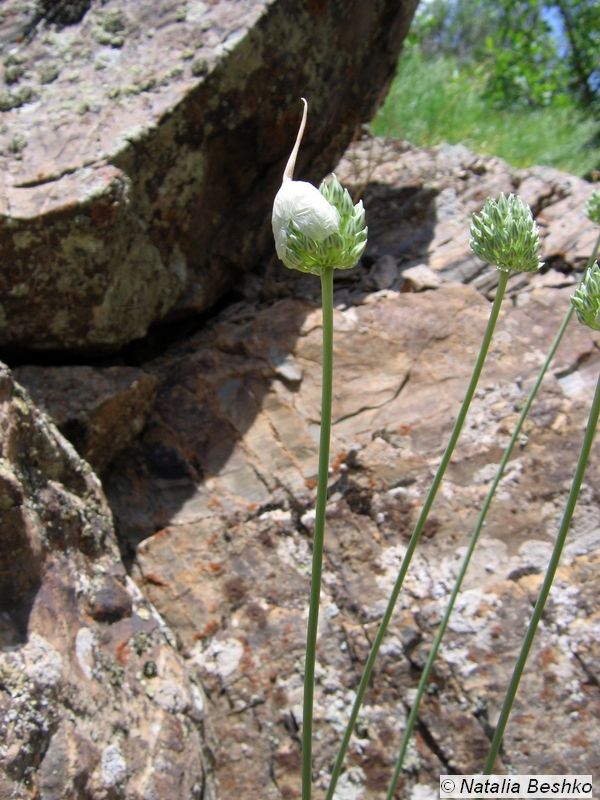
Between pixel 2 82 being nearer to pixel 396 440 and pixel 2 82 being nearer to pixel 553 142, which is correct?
pixel 396 440

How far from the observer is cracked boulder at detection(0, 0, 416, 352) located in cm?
259

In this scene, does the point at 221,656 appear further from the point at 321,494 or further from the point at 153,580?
the point at 321,494

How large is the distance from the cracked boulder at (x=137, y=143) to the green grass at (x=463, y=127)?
1.75 meters

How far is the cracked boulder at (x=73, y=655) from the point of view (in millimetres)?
1754

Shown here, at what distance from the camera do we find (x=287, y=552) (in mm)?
2613

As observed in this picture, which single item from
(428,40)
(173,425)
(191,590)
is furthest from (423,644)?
(428,40)

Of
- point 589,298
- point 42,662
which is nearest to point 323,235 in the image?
point 589,298

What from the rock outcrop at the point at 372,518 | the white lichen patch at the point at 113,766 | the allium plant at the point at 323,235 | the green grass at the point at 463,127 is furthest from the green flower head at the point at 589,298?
the green grass at the point at 463,127

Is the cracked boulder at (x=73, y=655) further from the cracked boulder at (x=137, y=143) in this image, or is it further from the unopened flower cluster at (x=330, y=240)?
the unopened flower cluster at (x=330, y=240)

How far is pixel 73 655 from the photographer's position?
1.96 meters

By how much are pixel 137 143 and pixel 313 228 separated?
170 centimetres

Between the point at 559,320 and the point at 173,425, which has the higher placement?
the point at 559,320

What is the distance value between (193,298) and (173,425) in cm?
55

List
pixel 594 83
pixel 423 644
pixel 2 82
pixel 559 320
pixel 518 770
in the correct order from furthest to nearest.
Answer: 1. pixel 594 83
2. pixel 559 320
3. pixel 2 82
4. pixel 423 644
5. pixel 518 770
